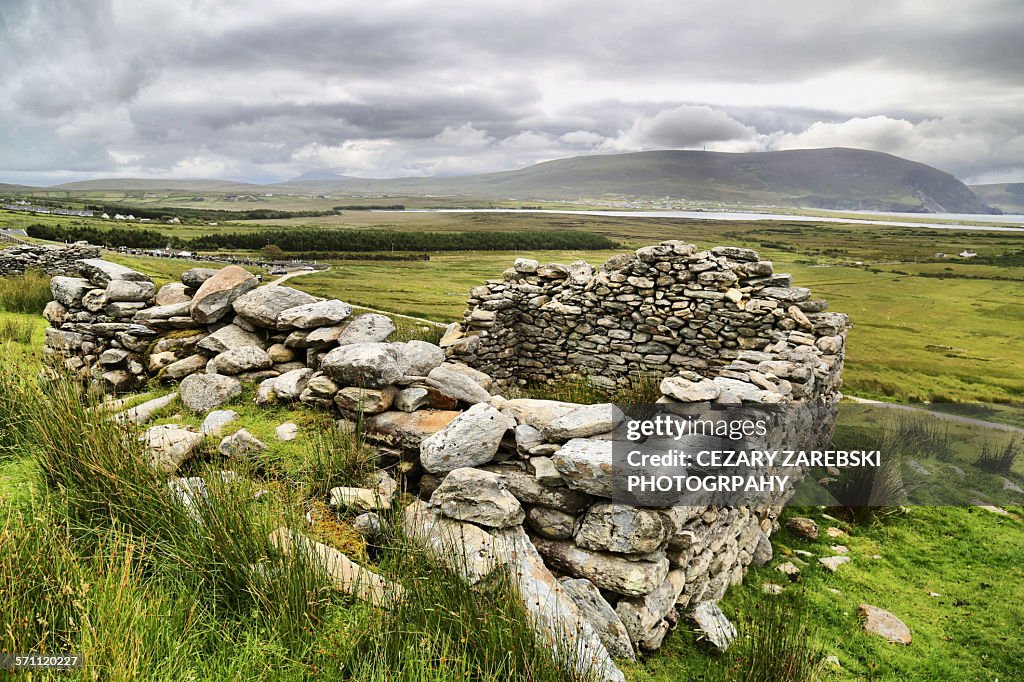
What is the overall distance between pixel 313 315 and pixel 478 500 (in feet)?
14.1

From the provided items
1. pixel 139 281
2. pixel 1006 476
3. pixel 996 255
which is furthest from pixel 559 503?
pixel 996 255

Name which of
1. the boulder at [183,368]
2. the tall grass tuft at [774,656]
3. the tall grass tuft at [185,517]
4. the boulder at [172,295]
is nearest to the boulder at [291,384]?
the boulder at [183,368]

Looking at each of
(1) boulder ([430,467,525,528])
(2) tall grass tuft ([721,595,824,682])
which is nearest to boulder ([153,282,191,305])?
(1) boulder ([430,467,525,528])

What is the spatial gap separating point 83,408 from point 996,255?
114ft

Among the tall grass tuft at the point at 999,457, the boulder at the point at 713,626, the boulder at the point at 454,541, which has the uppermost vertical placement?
the boulder at the point at 454,541

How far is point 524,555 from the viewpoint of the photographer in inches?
154

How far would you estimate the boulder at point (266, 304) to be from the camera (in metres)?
7.20

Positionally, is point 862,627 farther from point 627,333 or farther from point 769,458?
point 627,333

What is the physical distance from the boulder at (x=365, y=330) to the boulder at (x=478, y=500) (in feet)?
10.2

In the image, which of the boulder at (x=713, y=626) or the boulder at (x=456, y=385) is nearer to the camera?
the boulder at (x=713, y=626)

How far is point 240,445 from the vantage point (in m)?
5.05

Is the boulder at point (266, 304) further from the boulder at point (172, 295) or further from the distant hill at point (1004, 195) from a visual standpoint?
the distant hill at point (1004, 195)


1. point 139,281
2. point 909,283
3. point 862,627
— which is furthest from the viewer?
point 909,283

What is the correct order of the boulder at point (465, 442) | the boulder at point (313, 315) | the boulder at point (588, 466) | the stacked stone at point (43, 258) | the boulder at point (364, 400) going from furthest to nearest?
the stacked stone at point (43, 258)
the boulder at point (313, 315)
the boulder at point (364, 400)
the boulder at point (465, 442)
the boulder at point (588, 466)
